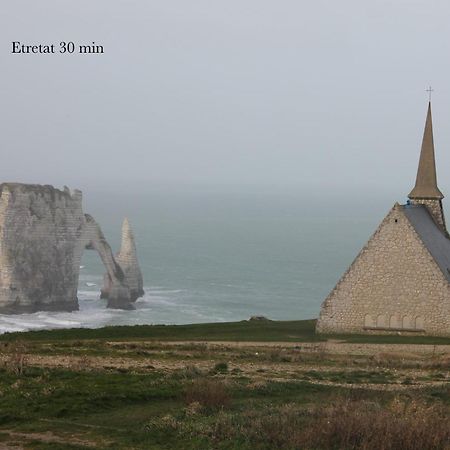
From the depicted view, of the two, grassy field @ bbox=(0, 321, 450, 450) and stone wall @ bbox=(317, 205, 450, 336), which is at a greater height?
stone wall @ bbox=(317, 205, 450, 336)

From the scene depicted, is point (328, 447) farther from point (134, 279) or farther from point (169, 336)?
point (134, 279)

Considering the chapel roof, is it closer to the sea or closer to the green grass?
the green grass

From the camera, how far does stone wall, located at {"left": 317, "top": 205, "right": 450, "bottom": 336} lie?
30.8m

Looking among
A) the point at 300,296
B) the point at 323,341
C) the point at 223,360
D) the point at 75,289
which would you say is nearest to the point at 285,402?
the point at 223,360

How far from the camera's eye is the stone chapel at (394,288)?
1213 inches

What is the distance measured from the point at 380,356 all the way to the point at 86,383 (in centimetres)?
1015

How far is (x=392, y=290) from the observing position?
31.2 meters

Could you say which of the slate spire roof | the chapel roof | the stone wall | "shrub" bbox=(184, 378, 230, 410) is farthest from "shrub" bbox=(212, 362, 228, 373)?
the slate spire roof

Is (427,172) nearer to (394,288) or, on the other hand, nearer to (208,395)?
(394,288)

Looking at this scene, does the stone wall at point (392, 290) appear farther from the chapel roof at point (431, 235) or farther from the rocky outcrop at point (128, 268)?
the rocky outcrop at point (128, 268)

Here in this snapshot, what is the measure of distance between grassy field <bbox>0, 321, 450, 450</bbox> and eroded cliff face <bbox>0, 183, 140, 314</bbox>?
57589mm

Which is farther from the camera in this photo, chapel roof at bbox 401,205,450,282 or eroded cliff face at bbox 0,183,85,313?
eroded cliff face at bbox 0,183,85,313

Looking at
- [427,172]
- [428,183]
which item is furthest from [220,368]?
[427,172]

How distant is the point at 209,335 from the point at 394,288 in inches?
218
